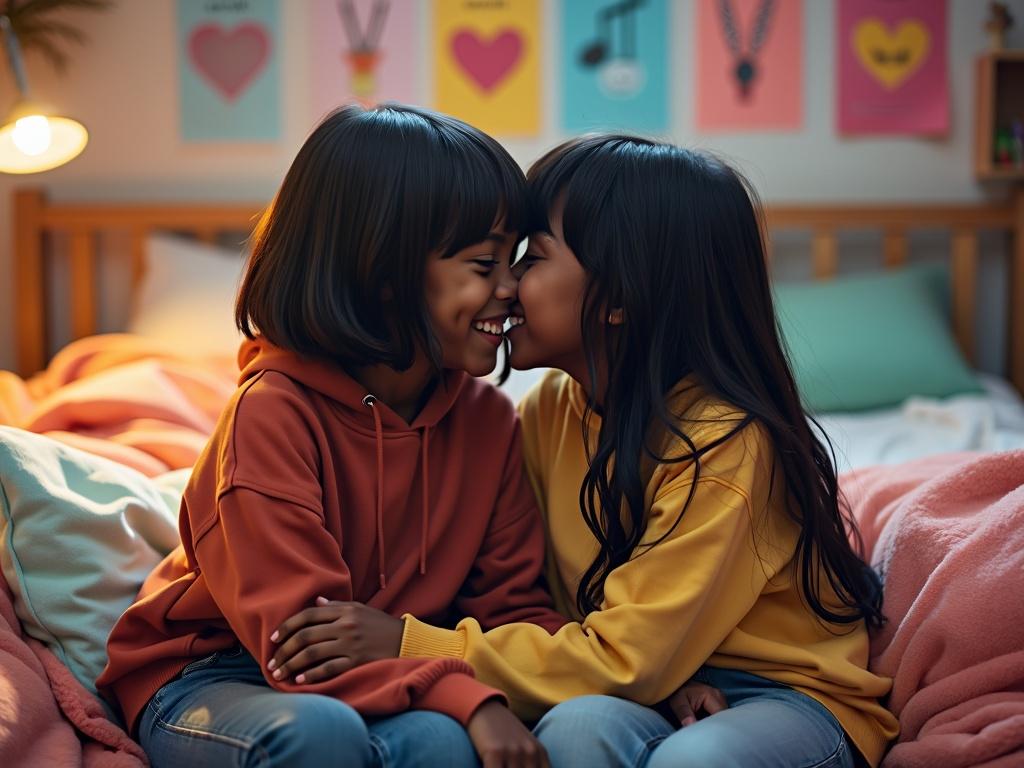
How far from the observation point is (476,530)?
1.24m

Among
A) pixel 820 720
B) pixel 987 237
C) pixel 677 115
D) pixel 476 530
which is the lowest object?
pixel 820 720

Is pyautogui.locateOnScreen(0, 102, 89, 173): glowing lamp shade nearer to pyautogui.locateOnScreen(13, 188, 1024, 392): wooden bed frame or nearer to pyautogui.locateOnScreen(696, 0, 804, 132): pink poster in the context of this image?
pyautogui.locateOnScreen(13, 188, 1024, 392): wooden bed frame

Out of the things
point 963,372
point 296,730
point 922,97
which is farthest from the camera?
point 922,97

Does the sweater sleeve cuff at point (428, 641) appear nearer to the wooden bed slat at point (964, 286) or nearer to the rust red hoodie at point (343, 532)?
the rust red hoodie at point (343, 532)

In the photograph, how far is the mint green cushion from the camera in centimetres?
119

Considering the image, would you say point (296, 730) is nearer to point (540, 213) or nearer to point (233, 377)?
point (540, 213)

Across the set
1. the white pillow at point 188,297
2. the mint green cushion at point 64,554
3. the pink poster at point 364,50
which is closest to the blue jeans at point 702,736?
the mint green cushion at point 64,554

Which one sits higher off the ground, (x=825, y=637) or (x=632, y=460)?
(x=632, y=460)

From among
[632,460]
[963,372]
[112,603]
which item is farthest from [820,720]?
[963,372]

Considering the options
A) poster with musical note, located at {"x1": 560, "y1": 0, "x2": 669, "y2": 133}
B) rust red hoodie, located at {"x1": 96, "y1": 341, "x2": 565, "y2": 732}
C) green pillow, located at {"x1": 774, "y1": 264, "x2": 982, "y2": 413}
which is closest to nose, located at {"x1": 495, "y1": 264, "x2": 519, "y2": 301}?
rust red hoodie, located at {"x1": 96, "y1": 341, "x2": 565, "y2": 732}

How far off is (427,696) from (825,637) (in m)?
0.43

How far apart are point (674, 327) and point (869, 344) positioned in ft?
3.88

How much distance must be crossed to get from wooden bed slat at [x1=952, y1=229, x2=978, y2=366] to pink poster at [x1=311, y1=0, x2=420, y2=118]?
4.02 ft

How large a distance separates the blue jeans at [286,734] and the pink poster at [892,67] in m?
1.97
